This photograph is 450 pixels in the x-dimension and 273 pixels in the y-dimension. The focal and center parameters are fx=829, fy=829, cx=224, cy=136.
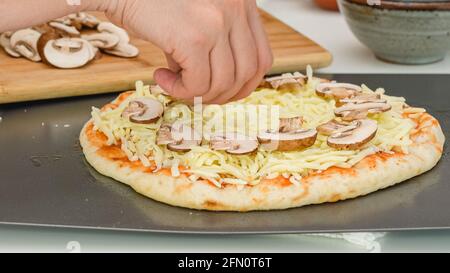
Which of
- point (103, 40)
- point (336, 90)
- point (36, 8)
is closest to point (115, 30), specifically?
point (103, 40)

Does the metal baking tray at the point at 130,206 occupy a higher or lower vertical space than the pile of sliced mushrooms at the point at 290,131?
lower

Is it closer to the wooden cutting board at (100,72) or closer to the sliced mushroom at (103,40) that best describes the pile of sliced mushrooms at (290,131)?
the wooden cutting board at (100,72)

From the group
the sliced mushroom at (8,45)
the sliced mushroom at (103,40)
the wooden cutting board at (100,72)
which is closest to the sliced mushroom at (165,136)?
the wooden cutting board at (100,72)

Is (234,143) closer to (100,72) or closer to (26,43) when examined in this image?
(100,72)

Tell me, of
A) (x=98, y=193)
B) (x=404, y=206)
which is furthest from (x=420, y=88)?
(x=98, y=193)

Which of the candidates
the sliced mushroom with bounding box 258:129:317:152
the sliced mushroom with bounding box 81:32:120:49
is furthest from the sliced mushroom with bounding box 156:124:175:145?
the sliced mushroom with bounding box 81:32:120:49
